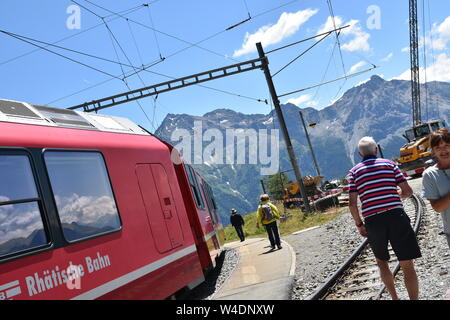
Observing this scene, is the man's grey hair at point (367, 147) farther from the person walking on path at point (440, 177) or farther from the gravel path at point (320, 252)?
the gravel path at point (320, 252)

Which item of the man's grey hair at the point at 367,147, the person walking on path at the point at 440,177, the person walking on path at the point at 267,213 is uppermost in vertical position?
the man's grey hair at the point at 367,147

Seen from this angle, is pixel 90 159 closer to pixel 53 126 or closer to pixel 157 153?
pixel 53 126

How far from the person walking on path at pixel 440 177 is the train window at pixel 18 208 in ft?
12.4

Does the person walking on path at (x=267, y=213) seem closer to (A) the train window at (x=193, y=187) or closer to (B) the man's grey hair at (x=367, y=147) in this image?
(A) the train window at (x=193, y=187)

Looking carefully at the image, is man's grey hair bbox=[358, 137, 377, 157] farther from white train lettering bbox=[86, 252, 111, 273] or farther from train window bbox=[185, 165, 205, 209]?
train window bbox=[185, 165, 205, 209]

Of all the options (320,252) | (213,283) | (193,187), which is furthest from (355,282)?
(213,283)

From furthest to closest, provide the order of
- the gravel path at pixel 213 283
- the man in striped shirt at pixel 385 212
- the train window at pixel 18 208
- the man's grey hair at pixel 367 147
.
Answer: the gravel path at pixel 213 283 → the man's grey hair at pixel 367 147 → the man in striped shirt at pixel 385 212 → the train window at pixel 18 208

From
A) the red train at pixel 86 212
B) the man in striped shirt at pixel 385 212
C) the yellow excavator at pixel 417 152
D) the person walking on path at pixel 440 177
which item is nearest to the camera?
the person walking on path at pixel 440 177

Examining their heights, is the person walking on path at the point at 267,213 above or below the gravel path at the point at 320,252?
above

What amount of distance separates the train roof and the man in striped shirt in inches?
148

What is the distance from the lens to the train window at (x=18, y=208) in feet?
14.9

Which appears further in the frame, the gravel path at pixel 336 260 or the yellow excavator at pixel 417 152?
the yellow excavator at pixel 417 152

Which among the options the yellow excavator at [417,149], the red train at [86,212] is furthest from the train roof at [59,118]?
the yellow excavator at [417,149]
